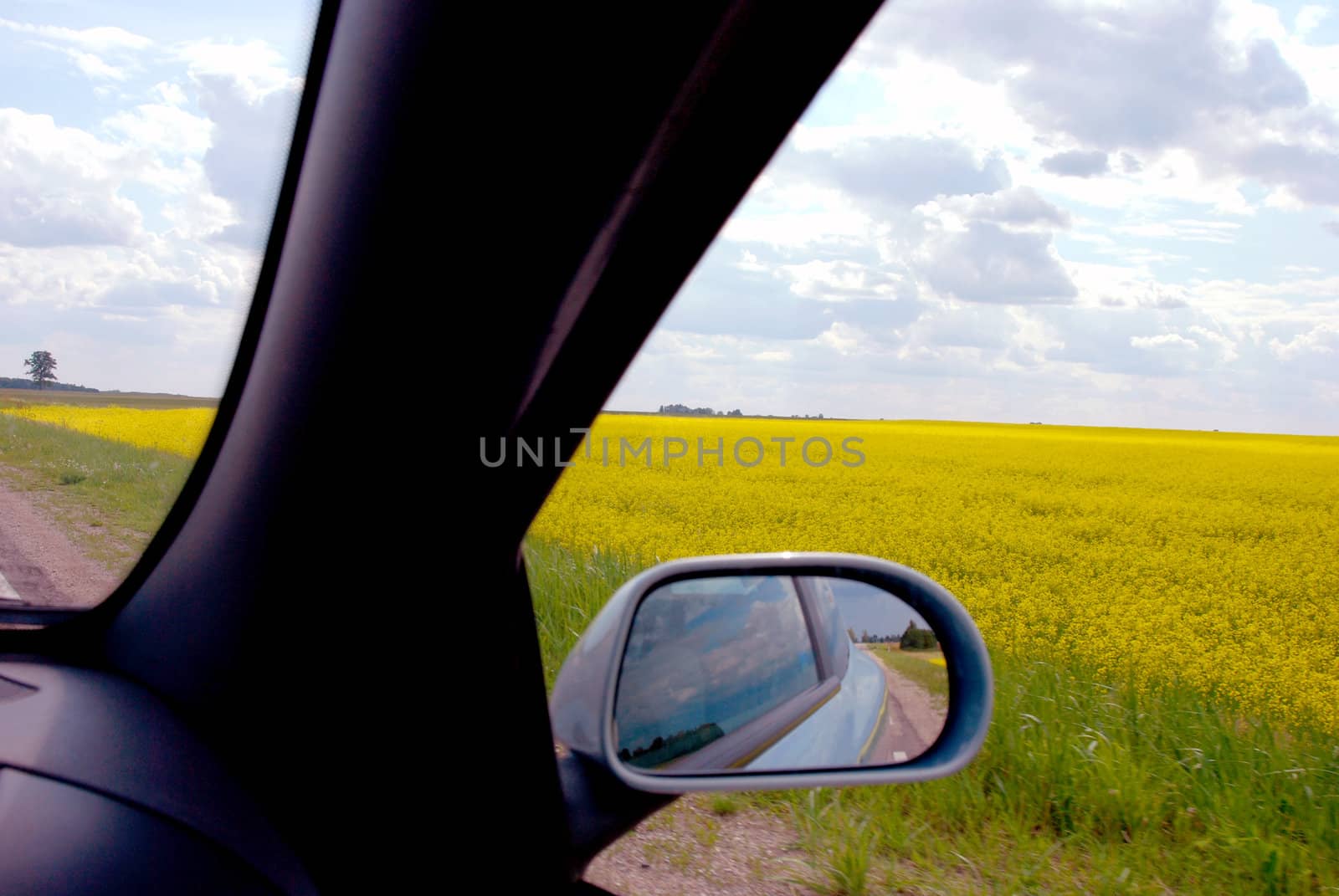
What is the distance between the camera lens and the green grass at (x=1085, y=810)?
2.54 m

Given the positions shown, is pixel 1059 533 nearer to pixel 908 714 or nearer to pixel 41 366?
pixel 908 714

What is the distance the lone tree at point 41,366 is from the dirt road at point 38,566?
0.75ft

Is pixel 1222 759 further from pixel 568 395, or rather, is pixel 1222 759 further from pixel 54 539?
pixel 54 539

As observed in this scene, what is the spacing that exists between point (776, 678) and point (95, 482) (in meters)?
1.16

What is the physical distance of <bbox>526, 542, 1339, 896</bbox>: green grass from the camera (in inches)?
100

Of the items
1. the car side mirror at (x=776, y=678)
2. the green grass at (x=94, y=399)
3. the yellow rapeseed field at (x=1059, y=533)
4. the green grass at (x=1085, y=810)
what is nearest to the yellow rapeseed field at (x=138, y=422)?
the green grass at (x=94, y=399)

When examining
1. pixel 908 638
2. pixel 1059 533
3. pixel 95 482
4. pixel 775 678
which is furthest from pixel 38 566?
pixel 1059 533

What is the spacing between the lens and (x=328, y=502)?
45.9 inches

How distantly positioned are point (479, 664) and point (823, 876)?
5.43ft

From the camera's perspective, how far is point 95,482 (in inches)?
65.7

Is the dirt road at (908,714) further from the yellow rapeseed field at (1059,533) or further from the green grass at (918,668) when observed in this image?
the yellow rapeseed field at (1059,533)

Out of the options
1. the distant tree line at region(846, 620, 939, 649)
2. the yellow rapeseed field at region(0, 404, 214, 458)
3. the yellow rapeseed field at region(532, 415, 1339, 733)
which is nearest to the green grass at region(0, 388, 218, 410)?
the yellow rapeseed field at region(0, 404, 214, 458)

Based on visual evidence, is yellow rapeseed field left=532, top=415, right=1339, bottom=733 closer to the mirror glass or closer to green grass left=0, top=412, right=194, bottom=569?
the mirror glass

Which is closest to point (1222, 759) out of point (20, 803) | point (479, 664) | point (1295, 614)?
point (479, 664)
